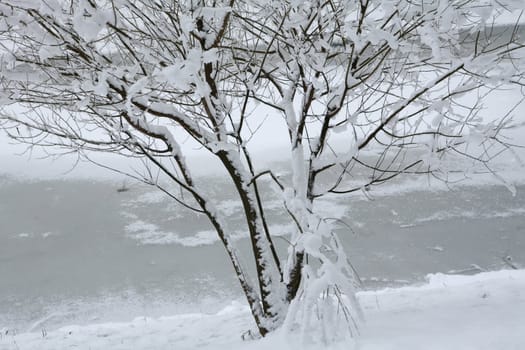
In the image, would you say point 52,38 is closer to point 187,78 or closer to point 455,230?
point 187,78

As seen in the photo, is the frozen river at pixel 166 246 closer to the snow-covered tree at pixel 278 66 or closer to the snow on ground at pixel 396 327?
the snow on ground at pixel 396 327

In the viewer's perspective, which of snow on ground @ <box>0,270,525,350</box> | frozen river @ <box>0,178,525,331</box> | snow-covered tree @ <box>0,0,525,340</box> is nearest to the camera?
snow-covered tree @ <box>0,0,525,340</box>

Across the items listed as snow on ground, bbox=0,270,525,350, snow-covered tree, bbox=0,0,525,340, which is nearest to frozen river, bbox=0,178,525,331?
snow on ground, bbox=0,270,525,350

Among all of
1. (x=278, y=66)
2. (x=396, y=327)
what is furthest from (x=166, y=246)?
(x=396, y=327)

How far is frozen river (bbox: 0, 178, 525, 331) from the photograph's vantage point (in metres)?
6.08

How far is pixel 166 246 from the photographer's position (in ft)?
23.8

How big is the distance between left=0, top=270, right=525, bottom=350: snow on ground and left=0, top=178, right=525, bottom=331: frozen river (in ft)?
1.35

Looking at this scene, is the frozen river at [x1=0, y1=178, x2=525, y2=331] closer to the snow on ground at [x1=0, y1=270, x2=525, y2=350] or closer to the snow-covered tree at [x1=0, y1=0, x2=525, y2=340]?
the snow on ground at [x1=0, y1=270, x2=525, y2=350]

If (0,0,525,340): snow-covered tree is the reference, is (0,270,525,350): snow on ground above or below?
below

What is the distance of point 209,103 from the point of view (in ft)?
11.2

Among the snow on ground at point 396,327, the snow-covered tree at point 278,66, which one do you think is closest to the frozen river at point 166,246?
the snow on ground at point 396,327

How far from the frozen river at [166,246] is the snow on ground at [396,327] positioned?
1.35 ft

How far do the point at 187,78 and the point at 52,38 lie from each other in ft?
4.02

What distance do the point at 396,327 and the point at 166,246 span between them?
176 inches
